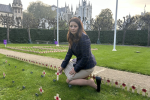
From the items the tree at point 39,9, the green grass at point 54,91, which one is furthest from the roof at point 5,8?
the green grass at point 54,91

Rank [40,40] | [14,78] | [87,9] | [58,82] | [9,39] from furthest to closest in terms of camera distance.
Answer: [87,9] < [40,40] < [9,39] < [14,78] < [58,82]

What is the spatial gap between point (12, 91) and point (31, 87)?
502 mm

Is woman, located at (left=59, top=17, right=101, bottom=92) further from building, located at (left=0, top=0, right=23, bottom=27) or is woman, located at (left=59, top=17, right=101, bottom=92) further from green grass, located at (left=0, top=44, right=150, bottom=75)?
building, located at (left=0, top=0, right=23, bottom=27)

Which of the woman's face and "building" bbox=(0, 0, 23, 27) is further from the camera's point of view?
"building" bbox=(0, 0, 23, 27)

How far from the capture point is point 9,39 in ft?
85.8

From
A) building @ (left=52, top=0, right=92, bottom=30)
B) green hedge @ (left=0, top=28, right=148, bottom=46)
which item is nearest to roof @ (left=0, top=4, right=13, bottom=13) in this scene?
building @ (left=52, top=0, right=92, bottom=30)

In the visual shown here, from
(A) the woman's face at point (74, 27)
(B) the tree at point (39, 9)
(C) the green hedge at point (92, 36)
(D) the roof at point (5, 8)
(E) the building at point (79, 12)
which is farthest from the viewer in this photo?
(E) the building at point (79, 12)

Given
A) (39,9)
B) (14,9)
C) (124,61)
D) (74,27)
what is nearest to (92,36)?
(124,61)

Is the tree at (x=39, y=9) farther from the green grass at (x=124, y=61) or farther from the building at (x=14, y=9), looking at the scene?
the green grass at (x=124, y=61)

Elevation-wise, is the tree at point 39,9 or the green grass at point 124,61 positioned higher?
the tree at point 39,9

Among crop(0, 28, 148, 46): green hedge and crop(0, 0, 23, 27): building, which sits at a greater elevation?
crop(0, 0, 23, 27): building

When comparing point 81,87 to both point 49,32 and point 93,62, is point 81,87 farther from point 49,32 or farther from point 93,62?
point 49,32

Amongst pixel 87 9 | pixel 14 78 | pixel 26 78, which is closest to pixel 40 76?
pixel 26 78

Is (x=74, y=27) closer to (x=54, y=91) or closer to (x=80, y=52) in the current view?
(x=80, y=52)
